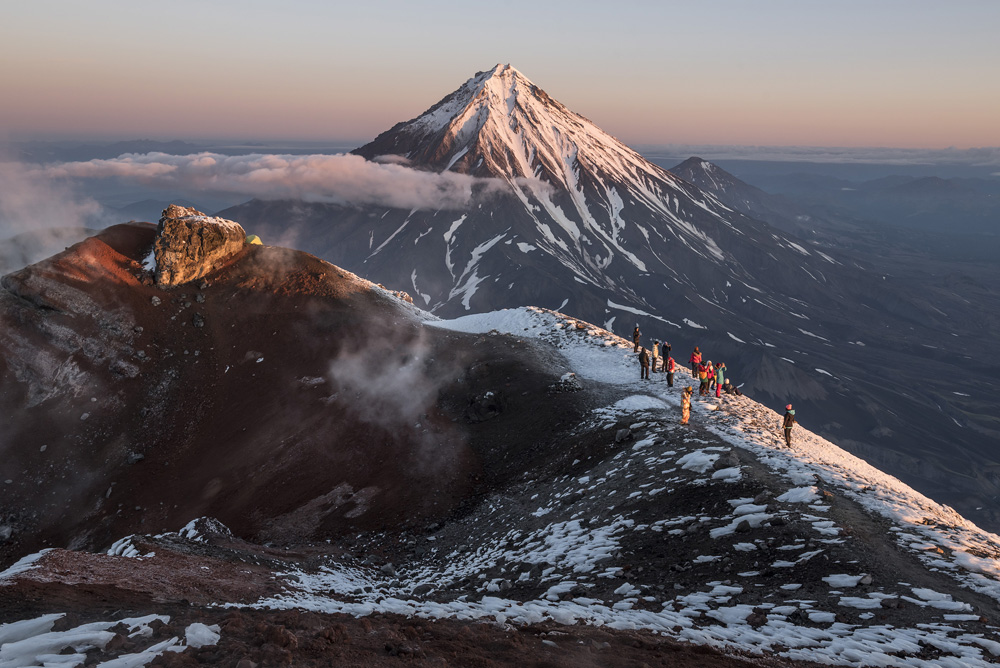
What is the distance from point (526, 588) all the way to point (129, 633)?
35.9 ft

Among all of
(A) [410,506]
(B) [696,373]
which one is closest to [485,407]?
(A) [410,506]

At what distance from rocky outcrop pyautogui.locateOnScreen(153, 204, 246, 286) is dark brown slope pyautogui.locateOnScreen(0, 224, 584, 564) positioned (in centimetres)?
114

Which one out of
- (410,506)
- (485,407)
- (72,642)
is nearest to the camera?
(72,642)

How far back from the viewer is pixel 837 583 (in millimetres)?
14000

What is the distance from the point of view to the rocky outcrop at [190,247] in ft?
151

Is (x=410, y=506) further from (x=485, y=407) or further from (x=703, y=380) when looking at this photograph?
(x=703, y=380)

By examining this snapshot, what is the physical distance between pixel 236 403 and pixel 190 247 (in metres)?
16.4

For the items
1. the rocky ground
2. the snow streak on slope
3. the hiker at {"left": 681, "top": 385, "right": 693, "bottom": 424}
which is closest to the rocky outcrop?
the rocky ground

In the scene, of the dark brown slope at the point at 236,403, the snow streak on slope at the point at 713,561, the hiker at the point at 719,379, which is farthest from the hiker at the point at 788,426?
the dark brown slope at the point at 236,403

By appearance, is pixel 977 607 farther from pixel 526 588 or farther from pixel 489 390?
Result: pixel 489 390

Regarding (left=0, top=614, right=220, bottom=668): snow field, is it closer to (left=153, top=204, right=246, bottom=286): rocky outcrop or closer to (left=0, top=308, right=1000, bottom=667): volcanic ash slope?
(left=0, top=308, right=1000, bottom=667): volcanic ash slope

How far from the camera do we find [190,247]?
1844 inches

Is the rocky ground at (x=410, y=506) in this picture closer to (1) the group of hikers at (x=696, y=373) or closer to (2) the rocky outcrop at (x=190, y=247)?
(1) the group of hikers at (x=696, y=373)

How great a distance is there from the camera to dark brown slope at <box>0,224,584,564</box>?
99.7 ft
